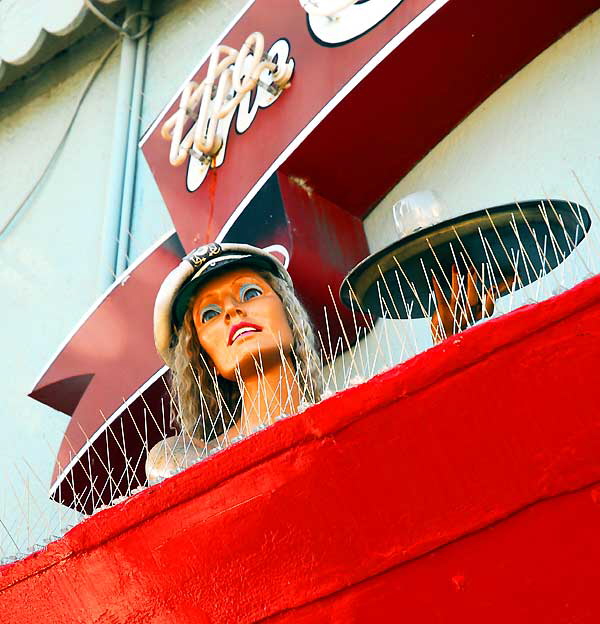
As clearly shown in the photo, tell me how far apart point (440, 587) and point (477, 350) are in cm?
59

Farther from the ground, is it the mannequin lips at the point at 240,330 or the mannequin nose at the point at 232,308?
the mannequin nose at the point at 232,308

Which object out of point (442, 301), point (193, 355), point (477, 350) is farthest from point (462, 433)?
point (193, 355)

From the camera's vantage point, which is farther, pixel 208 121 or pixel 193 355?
pixel 208 121

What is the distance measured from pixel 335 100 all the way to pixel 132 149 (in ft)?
9.95

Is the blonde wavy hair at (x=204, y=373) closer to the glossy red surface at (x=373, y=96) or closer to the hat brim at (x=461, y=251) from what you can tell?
the hat brim at (x=461, y=251)

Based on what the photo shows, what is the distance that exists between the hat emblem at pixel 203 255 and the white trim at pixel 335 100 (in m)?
1.12

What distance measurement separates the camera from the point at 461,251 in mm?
3990

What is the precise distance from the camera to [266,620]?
3.14 m

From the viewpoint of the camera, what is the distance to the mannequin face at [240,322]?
469 centimetres

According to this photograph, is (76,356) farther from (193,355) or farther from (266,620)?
(266,620)

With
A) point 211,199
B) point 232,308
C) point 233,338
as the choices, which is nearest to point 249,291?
point 232,308

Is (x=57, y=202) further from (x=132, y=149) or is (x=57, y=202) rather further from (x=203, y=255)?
(x=203, y=255)

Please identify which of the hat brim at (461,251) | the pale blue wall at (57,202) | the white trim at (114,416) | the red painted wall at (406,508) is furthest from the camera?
the pale blue wall at (57,202)

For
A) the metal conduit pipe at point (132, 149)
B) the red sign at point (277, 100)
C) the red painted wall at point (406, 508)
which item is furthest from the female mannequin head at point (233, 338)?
the metal conduit pipe at point (132, 149)
